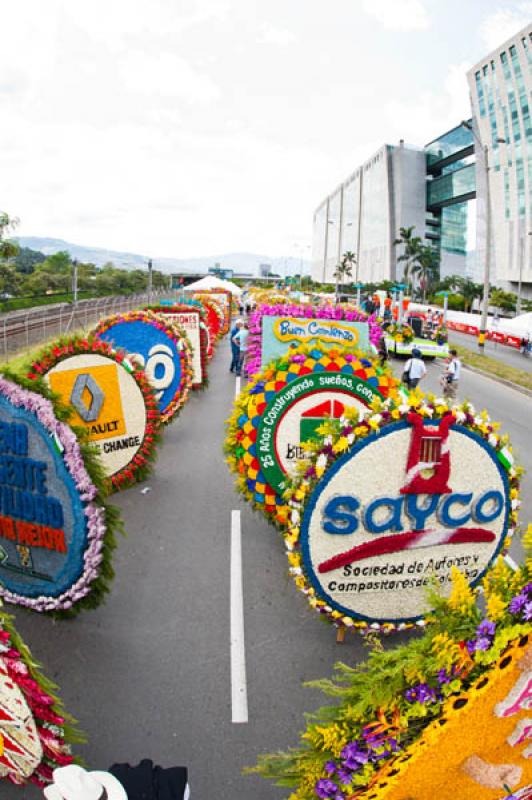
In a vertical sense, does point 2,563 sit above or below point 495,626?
below

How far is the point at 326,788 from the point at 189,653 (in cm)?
244

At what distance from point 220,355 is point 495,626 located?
2203 cm

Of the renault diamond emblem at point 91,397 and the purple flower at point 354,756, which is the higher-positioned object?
the renault diamond emblem at point 91,397

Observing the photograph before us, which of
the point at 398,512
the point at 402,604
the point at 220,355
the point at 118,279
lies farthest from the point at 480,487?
the point at 118,279

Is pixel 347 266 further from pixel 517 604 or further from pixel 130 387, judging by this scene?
pixel 517 604

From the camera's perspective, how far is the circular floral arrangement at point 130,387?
7188 mm

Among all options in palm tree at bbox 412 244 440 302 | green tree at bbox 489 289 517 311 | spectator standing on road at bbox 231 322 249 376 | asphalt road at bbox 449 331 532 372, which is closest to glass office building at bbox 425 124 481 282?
palm tree at bbox 412 244 440 302

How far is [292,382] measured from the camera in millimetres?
6121

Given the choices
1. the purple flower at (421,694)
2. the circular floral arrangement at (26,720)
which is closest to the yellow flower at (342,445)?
the purple flower at (421,694)

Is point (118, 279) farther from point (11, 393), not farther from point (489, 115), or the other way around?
point (11, 393)

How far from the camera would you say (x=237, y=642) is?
16.8ft

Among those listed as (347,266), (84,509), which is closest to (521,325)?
(84,509)

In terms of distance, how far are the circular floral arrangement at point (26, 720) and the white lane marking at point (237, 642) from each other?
1.32 m

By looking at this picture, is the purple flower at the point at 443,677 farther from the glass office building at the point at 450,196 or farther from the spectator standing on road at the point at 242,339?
the glass office building at the point at 450,196
